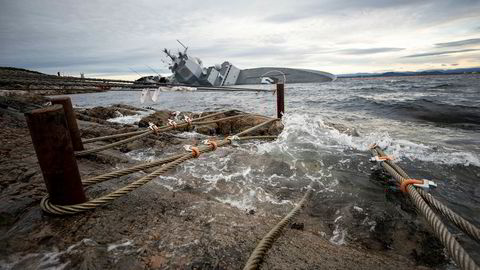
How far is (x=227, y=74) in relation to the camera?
52.7 m

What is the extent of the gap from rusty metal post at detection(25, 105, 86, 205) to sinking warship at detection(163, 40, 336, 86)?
44897 mm

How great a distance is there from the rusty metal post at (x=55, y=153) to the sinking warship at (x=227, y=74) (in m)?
44.9

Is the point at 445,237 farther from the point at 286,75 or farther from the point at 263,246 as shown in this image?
the point at 286,75

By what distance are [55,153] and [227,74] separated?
52656mm

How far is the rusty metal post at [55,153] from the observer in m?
1.83

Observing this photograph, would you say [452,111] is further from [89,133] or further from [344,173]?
[89,133]

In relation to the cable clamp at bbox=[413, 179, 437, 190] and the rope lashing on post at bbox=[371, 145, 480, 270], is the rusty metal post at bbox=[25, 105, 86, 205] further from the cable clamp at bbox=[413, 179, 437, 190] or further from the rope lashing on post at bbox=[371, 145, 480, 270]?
the cable clamp at bbox=[413, 179, 437, 190]

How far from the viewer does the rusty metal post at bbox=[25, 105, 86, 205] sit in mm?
1832

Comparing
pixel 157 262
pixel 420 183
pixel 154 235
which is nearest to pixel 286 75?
pixel 420 183

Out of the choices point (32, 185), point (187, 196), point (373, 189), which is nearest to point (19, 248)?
point (32, 185)

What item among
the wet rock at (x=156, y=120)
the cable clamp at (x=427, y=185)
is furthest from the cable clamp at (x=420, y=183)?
the wet rock at (x=156, y=120)

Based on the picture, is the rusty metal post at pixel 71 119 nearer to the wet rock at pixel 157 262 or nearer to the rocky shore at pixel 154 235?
the rocky shore at pixel 154 235

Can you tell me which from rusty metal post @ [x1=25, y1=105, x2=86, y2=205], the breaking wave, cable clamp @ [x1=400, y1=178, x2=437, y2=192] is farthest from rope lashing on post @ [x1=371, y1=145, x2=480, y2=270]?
the breaking wave

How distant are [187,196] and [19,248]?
1.66 meters
